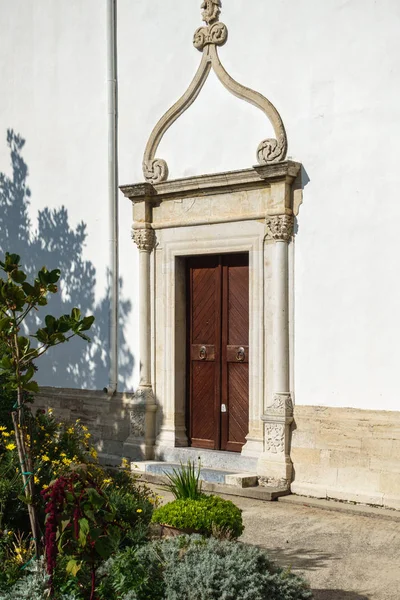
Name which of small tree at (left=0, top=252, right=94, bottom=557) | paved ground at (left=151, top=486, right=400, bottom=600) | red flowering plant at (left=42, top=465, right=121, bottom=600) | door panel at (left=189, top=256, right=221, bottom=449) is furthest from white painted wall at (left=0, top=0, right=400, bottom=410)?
red flowering plant at (left=42, top=465, right=121, bottom=600)

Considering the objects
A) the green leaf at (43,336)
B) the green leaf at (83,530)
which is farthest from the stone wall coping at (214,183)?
the green leaf at (83,530)

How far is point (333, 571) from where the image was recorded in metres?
6.54

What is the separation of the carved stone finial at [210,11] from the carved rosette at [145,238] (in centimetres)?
252

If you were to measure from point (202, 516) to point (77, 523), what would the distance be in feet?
5.20

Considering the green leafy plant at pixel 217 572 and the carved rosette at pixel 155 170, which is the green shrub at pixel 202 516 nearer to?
the green leafy plant at pixel 217 572

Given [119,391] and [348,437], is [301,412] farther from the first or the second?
[119,391]

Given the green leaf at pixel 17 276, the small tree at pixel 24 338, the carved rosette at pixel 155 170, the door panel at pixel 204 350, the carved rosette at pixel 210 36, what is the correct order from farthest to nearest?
the carved rosette at pixel 155 170 → the door panel at pixel 204 350 → the carved rosette at pixel 210 36 → the green leaf at pixel 17 276 → the small tree at pixel 24 338

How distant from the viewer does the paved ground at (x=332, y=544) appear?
6.23 metres

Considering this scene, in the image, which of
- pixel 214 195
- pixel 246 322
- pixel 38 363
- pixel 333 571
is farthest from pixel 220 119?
pixel 333 571

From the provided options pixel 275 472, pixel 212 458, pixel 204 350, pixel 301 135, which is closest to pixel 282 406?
pixel 275 472

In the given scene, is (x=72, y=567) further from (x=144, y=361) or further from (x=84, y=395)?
(x=84, y=395)

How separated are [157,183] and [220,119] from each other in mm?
1146

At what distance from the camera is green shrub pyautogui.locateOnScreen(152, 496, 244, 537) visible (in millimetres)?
6199

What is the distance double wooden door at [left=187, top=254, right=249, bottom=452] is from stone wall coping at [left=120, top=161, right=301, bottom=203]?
31.2 inches
